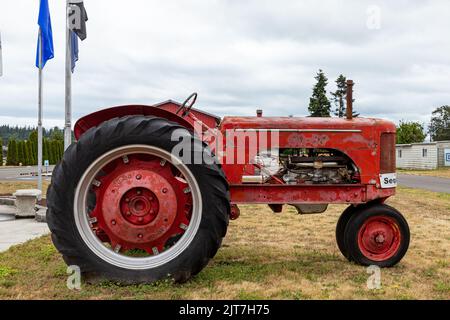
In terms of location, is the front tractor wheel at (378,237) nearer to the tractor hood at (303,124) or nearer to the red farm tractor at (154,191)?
the red farm tractor at (154,191)

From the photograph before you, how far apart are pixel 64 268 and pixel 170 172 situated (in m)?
1.51

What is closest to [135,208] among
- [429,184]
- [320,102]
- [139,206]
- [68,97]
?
[139,206]

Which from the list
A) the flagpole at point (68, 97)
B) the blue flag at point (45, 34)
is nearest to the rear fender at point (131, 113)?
the flagpole at point (68, 97)

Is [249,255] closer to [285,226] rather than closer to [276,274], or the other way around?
[276,274]

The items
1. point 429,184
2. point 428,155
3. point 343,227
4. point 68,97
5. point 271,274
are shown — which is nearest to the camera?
point 271,274

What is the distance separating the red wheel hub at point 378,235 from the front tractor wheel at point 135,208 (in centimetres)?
167

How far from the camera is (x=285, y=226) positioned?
7719 millimetres

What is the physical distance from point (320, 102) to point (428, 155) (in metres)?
35.8

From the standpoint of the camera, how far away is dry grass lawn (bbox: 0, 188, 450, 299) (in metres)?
3.91

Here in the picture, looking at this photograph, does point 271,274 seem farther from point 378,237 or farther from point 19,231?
point 19,231

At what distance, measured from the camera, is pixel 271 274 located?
4562mm

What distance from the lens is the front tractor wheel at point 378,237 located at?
4.89 m

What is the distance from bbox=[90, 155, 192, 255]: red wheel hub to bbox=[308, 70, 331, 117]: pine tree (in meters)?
3.14
